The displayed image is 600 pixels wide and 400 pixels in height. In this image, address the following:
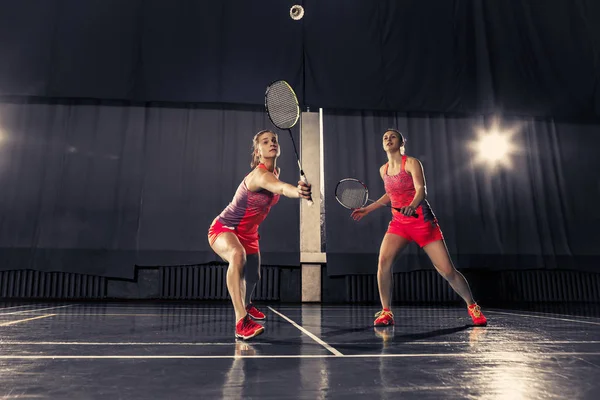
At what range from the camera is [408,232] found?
9.87 feet

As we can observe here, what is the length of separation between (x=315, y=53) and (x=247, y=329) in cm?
513

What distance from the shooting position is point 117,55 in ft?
20.9

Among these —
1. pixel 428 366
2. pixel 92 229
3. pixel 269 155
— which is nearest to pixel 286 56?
pixel 92 229

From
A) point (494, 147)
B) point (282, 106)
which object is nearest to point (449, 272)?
point (282, 106)

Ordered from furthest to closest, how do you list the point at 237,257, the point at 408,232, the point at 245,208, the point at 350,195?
the point at 350,195 < the point at 408,232 < the point at 245,208 < the point at 237,257

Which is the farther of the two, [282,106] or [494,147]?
[494,147]

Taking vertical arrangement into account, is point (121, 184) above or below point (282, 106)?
above

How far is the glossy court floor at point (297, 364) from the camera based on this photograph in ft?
3.76

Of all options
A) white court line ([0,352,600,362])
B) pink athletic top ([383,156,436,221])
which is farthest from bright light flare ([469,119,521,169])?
white court line ([0,352,600,362])

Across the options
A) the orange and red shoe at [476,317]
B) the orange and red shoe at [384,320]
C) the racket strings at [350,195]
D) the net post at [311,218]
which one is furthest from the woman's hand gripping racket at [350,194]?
the net post at [311,218]

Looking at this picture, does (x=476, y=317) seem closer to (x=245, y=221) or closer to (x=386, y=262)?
(x=386, y=262)

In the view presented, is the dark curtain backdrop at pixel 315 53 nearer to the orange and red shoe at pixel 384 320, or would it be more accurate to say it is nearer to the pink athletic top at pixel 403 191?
the pink athletic top at pixel 403 191

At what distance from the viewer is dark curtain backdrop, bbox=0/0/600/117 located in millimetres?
6324

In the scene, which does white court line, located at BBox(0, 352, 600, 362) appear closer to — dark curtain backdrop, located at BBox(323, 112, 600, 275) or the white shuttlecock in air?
dark curtain backdrop, located at BBox(323, 112, 600, 275)
